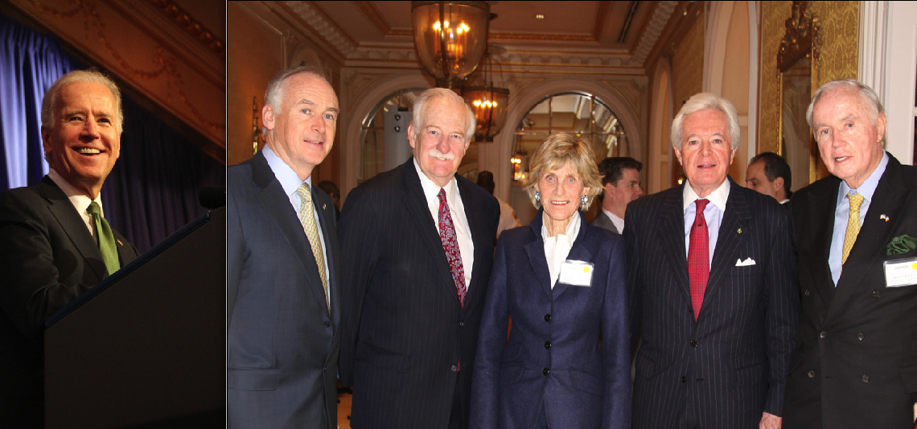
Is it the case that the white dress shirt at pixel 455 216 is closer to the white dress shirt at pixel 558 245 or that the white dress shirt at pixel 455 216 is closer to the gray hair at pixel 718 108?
the white dress shirt at pixel 558 245

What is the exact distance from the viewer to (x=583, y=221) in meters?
2.03

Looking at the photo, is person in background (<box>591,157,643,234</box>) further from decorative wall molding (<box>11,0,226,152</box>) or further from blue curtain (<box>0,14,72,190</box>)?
blue curtain (<box>0,14,72,190</box>)

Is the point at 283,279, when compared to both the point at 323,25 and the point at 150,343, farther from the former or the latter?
the point at 323,25

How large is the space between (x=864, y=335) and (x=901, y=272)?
215mm

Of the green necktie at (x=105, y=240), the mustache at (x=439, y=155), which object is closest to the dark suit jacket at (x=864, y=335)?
the mustache at (x=439, y=155)

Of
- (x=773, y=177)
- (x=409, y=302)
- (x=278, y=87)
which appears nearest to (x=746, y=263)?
(x=409, y=302)

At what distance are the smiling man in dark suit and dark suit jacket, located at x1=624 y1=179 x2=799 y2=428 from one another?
1076mm

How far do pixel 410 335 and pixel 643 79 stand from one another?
10193 mm

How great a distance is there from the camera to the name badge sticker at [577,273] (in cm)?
190

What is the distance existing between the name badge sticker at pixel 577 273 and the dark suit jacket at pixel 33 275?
1490mm

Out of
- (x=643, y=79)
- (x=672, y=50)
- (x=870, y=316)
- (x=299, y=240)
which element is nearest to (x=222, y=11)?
(x=299, y=240)

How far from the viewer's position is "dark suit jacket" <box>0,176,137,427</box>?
0.52 meters

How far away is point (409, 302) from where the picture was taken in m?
2.01

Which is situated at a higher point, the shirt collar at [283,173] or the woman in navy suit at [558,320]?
the shirt collar at [283,173]
